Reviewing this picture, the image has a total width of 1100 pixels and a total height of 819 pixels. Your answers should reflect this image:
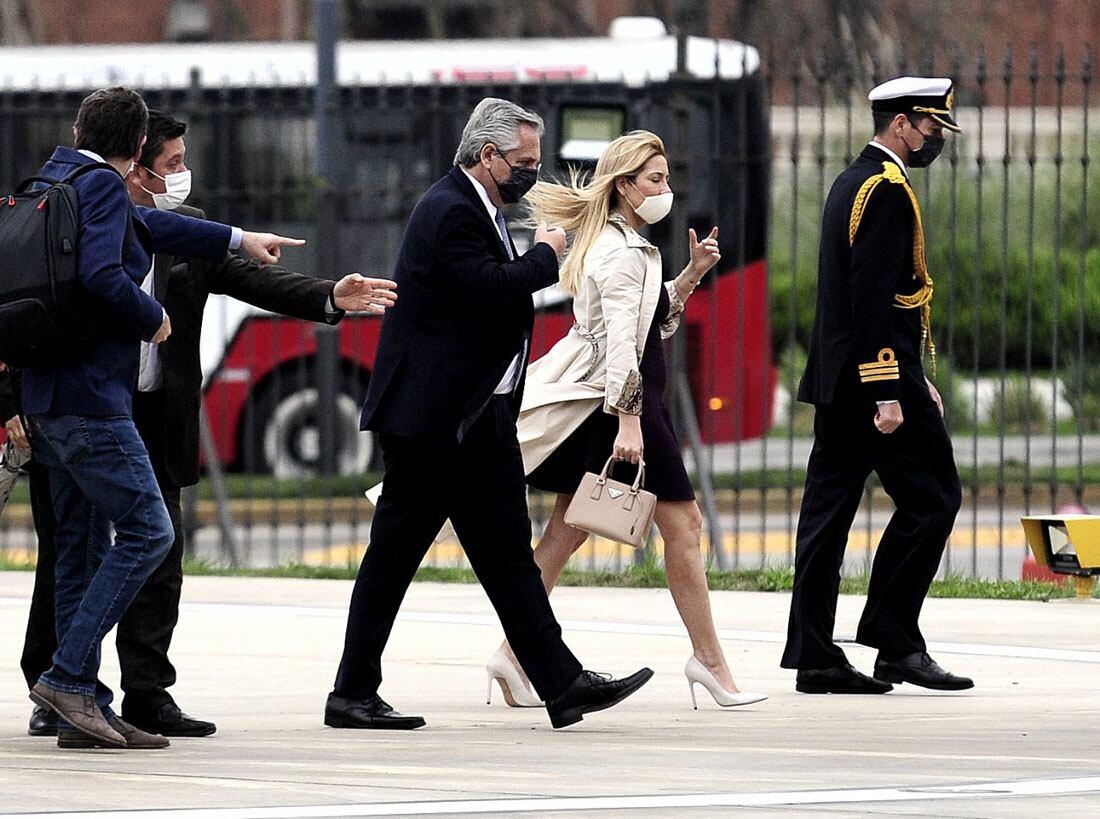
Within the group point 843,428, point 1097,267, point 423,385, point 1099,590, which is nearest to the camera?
point 423,385

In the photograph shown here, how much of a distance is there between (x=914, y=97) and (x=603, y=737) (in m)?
2.36

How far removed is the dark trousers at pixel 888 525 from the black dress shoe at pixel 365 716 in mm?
1427

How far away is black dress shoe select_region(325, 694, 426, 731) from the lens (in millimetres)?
6645

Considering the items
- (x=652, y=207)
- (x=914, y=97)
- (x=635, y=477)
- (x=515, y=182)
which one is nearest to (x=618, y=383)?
(x=635, y=477)

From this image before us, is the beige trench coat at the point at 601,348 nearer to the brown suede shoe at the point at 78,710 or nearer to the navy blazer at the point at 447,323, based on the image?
the navy blazer at the point at 447,323

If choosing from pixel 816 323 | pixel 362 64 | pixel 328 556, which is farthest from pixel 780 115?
pixel 816 323

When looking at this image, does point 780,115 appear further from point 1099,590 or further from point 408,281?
point 408,281

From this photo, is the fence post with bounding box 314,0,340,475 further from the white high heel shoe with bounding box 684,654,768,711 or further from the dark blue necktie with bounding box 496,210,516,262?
the dark blue necktie with bounding box 496,210,516,262

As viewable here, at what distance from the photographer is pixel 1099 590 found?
985 centimetres

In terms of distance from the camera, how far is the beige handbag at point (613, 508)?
6930 mm

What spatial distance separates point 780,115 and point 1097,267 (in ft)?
49.6

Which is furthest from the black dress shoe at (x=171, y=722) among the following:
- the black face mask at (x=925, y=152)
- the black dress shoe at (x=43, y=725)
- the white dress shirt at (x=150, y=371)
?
the black face mask at (x=925, y=152)

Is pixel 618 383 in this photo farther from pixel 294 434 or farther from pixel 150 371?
pixel 294 434

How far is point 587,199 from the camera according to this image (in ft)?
23.7
